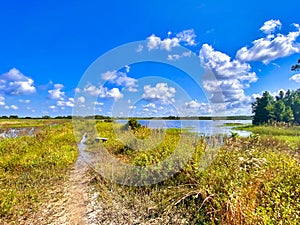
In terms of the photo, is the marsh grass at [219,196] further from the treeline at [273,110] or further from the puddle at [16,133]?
the treeline at [273,110]

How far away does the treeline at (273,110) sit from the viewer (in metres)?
27.5

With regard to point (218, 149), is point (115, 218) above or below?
below

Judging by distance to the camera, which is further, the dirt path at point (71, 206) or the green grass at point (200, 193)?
the dirt path at point (71, 206)

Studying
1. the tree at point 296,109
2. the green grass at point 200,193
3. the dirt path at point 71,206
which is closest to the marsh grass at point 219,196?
the green grass at point 200,193

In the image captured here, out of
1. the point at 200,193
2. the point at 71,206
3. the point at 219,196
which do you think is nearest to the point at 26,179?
the point at 71,206

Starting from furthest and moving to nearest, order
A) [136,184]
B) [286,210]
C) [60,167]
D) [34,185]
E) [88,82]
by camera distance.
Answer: [88,82], [60,167], [34,185], [136,184], [286,210]

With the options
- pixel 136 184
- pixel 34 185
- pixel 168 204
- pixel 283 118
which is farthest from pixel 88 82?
pixel 283 118

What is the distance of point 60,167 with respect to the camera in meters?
7.17

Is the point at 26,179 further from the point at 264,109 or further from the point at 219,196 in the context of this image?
the point at 264,109

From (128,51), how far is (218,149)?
4356 millimetres

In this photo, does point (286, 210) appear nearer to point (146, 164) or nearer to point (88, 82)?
point (146, 164)

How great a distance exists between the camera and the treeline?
90.1ft

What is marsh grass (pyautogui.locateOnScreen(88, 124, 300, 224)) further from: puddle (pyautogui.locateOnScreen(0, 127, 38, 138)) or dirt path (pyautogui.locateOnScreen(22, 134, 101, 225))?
puddle (pyautogui.locateOnScreen(0, 127, 38, 138))

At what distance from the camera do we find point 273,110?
92.2ft
